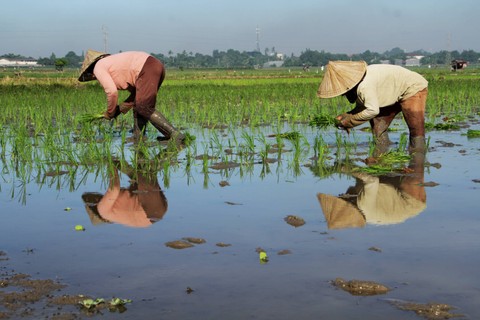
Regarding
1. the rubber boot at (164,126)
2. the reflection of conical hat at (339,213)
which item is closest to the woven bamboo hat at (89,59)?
the rubber boot at (164,126)

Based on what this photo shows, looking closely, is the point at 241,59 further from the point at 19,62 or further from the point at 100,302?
the point at 100,302

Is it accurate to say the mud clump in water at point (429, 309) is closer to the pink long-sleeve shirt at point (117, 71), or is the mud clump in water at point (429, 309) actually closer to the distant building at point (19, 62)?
the pink long-sleeve shirt at point (117, 71)

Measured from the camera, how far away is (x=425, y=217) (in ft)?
14.8

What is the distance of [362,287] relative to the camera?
122 inches

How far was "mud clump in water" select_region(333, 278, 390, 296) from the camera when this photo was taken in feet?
10.0

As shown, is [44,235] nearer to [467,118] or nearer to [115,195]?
[115,195]

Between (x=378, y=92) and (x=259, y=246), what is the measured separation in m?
3.78

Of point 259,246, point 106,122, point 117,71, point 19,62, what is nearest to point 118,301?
point 259,246

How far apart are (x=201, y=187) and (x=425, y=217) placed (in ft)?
6.37

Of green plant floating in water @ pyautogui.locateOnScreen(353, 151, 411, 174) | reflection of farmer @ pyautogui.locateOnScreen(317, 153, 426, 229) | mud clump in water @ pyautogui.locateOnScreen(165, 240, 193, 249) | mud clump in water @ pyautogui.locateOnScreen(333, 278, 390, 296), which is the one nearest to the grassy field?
green plant floating in water @ pyautogui.locateOnScreen(353, 151, 411, 174)

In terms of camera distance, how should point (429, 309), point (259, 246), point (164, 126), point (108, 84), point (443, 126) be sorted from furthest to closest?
point (443, 126)
point (164, 126)
point (108, 84)
point (259, 246)
point (429, 309)

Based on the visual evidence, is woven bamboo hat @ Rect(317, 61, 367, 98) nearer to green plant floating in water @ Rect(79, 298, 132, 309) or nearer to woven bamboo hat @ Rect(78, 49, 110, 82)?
woven bamboo hat @ Rect(78, 49, 110, 82)

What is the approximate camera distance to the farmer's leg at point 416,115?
295 inches

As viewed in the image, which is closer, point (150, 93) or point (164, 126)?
point (150, 93)
